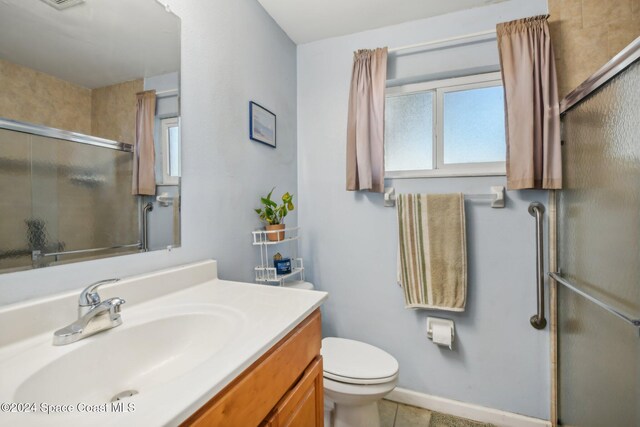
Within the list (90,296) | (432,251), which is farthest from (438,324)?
(90,296)

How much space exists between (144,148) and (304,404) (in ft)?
3.08

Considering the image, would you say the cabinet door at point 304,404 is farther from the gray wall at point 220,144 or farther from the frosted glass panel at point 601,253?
the frosted glass panel at point 601,253

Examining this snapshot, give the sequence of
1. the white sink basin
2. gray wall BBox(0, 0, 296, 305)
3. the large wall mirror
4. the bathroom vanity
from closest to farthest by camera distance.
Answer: the bathroom vanity < the white sink basin < the large wall mirror < gray wall BBox(0, 0, 296, 305)

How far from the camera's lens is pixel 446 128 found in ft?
5.57

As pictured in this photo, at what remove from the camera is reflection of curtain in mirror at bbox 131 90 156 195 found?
927 mm

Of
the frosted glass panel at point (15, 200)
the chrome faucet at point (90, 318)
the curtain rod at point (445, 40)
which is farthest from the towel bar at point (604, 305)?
the frosted glass panel at point (15, 200)

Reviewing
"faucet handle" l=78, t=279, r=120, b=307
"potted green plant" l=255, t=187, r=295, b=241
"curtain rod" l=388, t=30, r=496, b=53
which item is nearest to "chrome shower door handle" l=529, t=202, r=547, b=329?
"curtain rod" l=388, t=30, r=496, b=53

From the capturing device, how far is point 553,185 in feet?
4.44

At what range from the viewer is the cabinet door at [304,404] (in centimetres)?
71

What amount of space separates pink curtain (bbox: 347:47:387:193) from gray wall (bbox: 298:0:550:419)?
125mm

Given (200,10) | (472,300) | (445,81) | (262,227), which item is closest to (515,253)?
(472,300)

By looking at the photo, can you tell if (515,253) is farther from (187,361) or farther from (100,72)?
(100,72)

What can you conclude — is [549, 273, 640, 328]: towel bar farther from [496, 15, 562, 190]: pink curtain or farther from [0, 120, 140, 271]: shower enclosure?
[0, 120, 140, 271]: shower enclosure

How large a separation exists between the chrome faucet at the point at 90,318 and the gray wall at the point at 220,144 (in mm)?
118
